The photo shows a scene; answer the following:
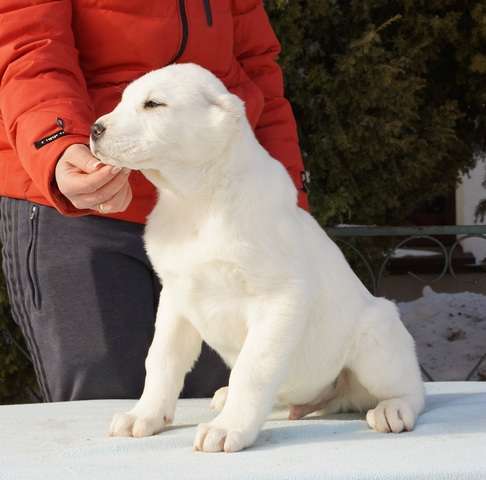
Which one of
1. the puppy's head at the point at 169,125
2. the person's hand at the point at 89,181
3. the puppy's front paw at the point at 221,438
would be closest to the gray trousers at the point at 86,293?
the person's hand at the point at 89,181

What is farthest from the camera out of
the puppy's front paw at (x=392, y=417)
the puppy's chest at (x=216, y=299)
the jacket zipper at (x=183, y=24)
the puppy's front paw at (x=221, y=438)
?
the jacket zipper at (x=183, y=24)

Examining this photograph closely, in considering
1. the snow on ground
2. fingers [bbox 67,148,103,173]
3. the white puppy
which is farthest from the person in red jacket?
the snow on ground

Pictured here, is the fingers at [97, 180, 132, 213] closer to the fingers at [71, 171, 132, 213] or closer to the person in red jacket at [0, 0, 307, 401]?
the fingers at [71, 171, 132, 213]

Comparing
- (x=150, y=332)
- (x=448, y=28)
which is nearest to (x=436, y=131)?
(x=448, y=28)

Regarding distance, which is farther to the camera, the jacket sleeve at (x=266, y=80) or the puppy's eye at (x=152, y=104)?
the jacket sleeve at (x=266, y=80)

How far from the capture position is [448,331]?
5.81 metres

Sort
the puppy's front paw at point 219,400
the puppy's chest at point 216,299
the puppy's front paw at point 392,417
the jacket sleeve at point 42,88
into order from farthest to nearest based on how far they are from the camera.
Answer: the puppy's front paw at point 219,400 < the jacket sleeve at point 42,88 < the puppy's front paw at point 392,417 < the puppy's chest at point 216,299

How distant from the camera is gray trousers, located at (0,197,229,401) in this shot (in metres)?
2.79

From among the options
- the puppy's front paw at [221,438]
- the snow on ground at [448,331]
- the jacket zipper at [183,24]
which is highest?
the jacket zipper at [183,24]

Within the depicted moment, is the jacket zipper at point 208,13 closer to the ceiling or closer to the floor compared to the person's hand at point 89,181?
closer to the ceiling

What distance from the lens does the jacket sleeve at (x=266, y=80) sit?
9.97 ft

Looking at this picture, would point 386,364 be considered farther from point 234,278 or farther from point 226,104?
point 226,104

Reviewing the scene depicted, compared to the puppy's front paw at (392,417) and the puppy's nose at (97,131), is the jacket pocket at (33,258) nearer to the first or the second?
the puppy's nose at (97,131)

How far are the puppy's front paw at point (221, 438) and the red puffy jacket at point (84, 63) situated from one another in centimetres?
68
